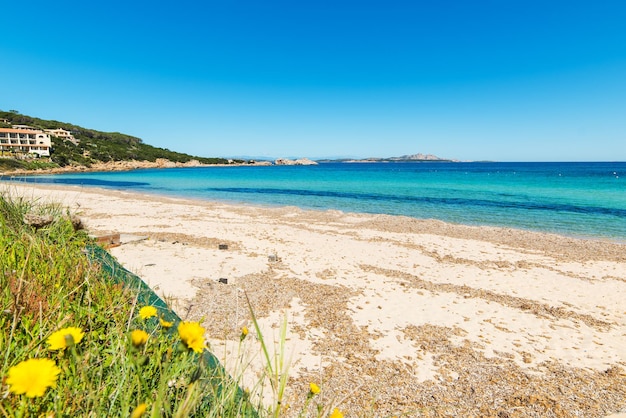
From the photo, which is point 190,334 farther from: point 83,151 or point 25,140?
point 25,140

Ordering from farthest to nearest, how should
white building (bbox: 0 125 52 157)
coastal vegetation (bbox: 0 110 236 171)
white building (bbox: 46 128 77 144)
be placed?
white building (bbox: 46 128 77 144)
white building (bbox: 0 125 52 157)
coastal vegetation (bbox: 0 110 236 171)

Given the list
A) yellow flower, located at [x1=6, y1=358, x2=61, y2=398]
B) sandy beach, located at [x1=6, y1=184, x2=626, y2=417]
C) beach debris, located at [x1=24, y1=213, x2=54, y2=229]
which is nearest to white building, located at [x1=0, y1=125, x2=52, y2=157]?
sandy beach, located at [x1=6, y1=184, x2=626, y2=417]

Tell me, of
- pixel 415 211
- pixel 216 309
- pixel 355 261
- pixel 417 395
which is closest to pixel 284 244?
pixel 355 261

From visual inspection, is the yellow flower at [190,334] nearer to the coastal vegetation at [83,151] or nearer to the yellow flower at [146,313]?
the yellow flower at [146,313]

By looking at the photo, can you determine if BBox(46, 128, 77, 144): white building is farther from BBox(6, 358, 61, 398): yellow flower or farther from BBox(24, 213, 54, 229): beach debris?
BBox(6, 358, 61, 398): yellow flower

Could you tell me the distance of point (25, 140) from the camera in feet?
250

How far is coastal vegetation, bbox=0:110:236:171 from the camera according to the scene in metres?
65.2

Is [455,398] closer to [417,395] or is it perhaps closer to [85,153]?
[417,395]

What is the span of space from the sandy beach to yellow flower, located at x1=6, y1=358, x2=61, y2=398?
70 cm

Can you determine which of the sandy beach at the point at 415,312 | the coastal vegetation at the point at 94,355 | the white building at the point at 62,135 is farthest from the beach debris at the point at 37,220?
the white building at the point at 62,135

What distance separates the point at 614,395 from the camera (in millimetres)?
3941

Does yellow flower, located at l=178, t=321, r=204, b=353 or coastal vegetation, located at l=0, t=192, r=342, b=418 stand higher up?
yellow flower, located at l=178, t=321, r=204, b=353

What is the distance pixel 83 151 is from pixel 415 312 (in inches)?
3757

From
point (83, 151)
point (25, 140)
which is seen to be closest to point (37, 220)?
point (83, 151)
